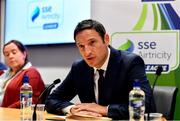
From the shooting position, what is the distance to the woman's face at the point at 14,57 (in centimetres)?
380

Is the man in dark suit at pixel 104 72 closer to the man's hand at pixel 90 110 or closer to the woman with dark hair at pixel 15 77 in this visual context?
the man's hand at pixel 90 110

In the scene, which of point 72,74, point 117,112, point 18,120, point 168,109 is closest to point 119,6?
point 72,74

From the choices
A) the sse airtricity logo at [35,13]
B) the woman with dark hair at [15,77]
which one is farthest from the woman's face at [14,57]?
the sse airtricity logo at [35,13]

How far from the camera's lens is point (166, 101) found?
8.71 feet

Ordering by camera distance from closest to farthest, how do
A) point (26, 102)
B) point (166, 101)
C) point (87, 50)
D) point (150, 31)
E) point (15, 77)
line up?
point (26, 102), point (87, 50), point (166, 101), point (150, 31), point (15, 77)

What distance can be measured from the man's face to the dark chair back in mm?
547

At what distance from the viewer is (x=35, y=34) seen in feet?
14.4

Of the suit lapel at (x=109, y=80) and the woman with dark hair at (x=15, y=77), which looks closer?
the suit lapel at (x=109, y=80)

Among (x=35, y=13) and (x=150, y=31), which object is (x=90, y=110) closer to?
(x=150, y=31)

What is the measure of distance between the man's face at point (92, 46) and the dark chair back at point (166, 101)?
0.55 meters

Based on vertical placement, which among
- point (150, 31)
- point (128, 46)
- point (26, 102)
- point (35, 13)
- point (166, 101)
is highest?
point (35, 13)

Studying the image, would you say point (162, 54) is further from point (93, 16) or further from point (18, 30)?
point (18, 30)

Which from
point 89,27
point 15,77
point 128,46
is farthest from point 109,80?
point 15,77

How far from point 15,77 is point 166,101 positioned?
5.81 ft
